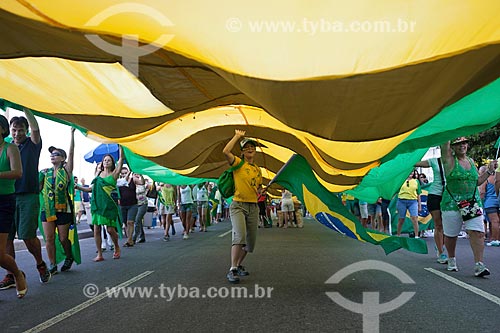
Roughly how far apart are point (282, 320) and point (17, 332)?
2150 mm

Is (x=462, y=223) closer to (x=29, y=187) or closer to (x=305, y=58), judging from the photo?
(x=305, y=58)

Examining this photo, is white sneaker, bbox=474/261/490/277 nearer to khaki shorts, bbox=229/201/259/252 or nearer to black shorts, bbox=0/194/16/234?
khaki shorts, bbox=229/201/259/252

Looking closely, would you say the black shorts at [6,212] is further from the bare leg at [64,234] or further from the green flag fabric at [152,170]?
the green flag fabric at [152,170]

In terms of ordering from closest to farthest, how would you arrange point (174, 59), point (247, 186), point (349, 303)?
point (174, 59), point (349, 303), point (247, 186)

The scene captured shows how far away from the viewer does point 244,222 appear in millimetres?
5766

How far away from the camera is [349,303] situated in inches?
A: 177

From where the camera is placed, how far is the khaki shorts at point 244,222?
5.68 m

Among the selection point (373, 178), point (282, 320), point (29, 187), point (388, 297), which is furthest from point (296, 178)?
point (29, 187)

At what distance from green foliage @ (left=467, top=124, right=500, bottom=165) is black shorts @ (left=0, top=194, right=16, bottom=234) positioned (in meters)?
20.0

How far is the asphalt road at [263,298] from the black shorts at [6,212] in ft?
2.56

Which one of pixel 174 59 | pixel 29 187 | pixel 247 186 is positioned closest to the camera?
pixel 174 59

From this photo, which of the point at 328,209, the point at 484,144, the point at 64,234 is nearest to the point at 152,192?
the point at 64,234

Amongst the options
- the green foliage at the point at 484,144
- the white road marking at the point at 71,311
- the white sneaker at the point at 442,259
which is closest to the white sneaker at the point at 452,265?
the white sneaker at the point at 442,259

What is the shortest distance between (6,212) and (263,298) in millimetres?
2746
